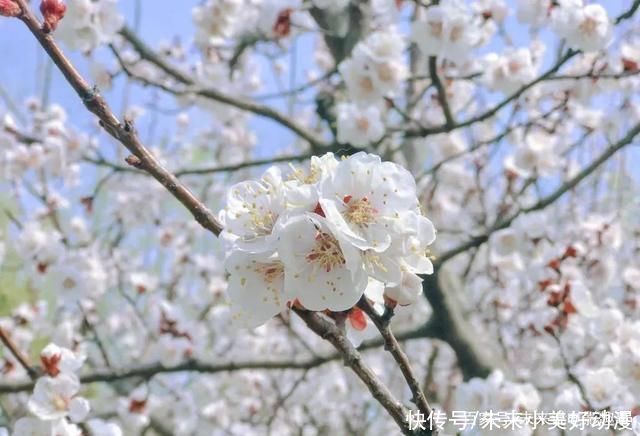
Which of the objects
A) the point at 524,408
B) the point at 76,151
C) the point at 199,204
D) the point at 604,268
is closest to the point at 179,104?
the point at 76,151

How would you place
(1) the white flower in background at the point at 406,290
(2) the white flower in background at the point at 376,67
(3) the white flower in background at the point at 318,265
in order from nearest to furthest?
(3) the white flower in background at the point at 318,265, (1) the white flower in background at the point at 406,290, (2) the white flower in background at the point at 376,67

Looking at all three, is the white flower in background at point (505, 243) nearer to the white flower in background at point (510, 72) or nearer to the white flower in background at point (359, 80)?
the white flower in background at point (510, 72)

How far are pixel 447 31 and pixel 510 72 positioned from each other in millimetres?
458

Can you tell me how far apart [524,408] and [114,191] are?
3743 millimetres

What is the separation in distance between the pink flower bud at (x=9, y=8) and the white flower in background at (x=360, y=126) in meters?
2.04

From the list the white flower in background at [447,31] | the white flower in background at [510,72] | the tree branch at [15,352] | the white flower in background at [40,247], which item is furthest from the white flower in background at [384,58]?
the tree branch at [15,352]

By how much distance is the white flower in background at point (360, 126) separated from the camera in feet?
9.45

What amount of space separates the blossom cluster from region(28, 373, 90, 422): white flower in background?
0.69 m

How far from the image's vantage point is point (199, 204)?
0.98 m

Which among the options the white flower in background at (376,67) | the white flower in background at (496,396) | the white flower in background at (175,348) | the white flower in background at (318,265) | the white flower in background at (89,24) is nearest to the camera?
the white flower in background at (318,265)

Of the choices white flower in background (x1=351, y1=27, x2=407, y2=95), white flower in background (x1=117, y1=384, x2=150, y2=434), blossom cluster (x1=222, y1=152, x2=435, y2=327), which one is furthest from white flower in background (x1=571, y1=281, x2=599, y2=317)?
white flower in background (x1=117, y1=384, x2=150, y2=434)

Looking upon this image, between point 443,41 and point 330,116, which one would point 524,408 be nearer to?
point 443,41

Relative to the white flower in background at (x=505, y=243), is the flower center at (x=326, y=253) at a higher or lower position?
higher

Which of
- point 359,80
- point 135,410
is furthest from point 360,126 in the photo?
point 135,410
